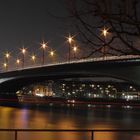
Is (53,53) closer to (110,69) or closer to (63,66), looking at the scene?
(63,66)

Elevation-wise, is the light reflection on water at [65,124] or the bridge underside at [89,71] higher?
the bridge underside at [89,71]

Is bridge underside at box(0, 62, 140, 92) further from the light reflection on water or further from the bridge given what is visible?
the light reflection on water

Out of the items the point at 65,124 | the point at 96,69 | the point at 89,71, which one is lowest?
the point at 65,124

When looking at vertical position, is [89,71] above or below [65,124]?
above

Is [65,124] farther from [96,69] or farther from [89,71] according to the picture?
[89,71]

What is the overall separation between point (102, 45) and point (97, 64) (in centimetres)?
6899

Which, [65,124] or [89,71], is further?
[89,71]

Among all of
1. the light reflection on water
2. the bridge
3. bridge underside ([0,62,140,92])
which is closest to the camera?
the light reflection on water

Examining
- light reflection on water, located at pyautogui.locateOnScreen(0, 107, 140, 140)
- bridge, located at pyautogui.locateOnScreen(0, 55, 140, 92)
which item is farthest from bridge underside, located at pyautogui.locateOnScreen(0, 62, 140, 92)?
light reflection on water, located at pyautogui.locateOnScreen(0, 107, 140, 140)

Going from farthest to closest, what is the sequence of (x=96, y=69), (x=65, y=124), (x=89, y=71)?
(x=89, y=71)
(x=96, y=69)
(x=65, y=124)

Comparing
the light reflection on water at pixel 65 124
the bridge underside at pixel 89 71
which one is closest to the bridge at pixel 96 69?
the bridge underside at pixel 89 71

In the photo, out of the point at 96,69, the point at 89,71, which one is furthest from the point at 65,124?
the point at 89,71

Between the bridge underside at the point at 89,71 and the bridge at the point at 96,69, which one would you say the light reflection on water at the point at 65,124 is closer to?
the bridge at the point at 96,69

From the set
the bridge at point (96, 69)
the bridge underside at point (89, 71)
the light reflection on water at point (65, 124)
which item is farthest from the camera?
the bridge underside at point (89, 71)
